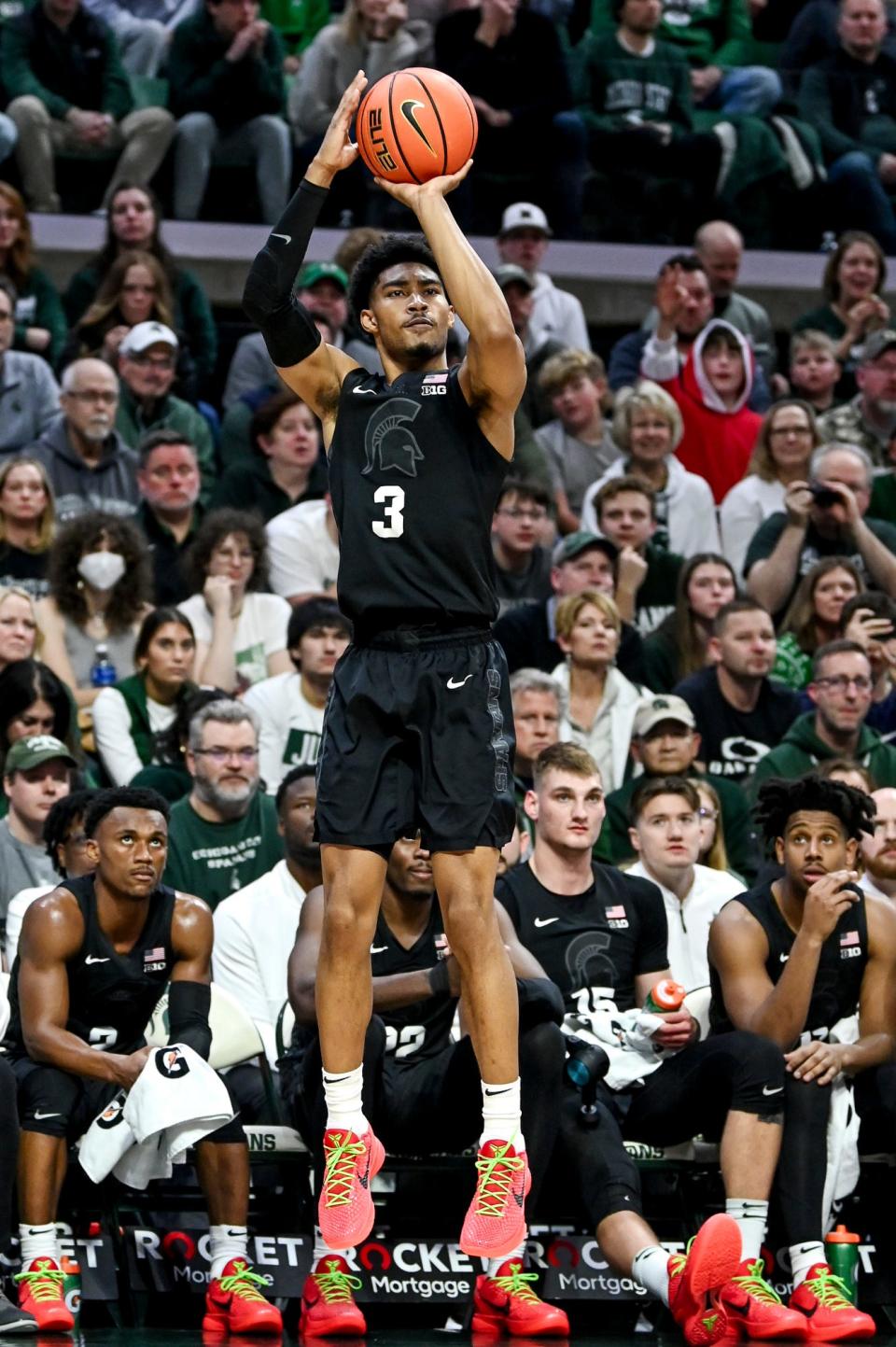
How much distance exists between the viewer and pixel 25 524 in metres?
9.55

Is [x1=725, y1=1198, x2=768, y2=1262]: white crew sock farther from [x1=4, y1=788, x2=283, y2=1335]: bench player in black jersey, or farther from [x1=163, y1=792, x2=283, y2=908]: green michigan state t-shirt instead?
[x1=163, y1=792, x2=283, y2=908]: green michigan state t-shirt

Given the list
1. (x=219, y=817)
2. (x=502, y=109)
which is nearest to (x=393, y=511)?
(x=219, y=817)

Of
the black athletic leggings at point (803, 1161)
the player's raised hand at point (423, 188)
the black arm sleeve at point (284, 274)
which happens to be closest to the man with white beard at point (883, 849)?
the black athletic leggings at point (803, 1161)

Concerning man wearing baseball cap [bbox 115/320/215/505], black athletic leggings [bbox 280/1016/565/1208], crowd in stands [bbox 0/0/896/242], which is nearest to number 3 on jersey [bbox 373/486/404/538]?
black athletic leggings [bbox 280/1016/565/1208]

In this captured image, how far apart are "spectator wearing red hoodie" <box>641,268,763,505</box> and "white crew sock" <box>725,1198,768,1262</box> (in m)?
5.76

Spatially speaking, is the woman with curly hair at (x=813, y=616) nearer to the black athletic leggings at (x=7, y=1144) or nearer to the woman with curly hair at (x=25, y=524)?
→ the woman with curly hair at (x=25, y=524)

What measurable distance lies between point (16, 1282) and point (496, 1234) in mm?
1626

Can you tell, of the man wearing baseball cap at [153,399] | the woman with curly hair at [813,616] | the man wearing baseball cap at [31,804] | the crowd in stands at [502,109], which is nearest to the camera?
the man wearing baseball cap at [31,804]

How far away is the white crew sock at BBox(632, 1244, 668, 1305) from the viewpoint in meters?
6.18

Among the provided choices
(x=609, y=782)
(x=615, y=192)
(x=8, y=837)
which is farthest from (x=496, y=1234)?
(x=615, y=192)

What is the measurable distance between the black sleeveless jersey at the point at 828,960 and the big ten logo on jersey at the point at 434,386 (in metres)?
2.36

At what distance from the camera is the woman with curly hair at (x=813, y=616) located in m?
9.85

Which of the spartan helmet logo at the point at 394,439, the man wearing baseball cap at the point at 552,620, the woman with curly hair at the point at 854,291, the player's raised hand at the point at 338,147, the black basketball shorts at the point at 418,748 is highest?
the player's raised hand at the point at 338,147

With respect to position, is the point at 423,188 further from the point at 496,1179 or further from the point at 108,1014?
the point at 108,1014
